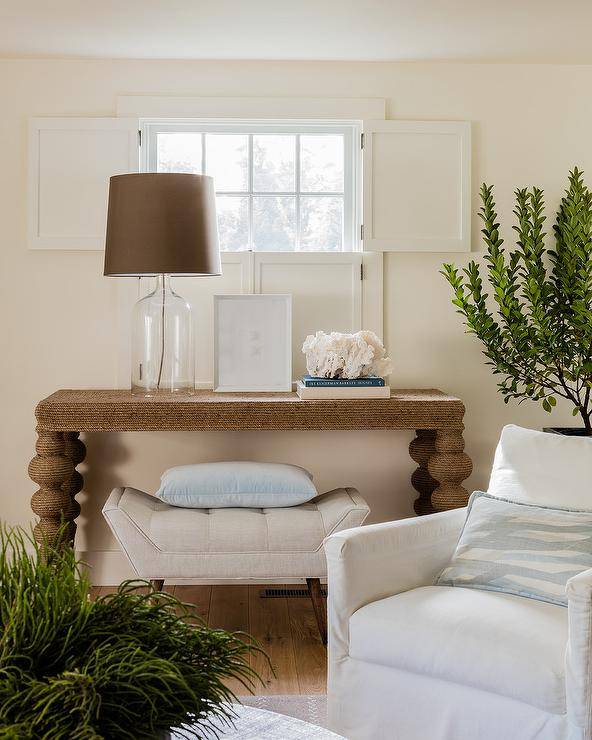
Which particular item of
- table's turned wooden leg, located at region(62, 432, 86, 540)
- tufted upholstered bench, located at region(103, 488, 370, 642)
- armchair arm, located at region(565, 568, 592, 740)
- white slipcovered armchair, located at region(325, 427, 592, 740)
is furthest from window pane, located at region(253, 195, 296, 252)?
armchair arm, located at region(565, 568, 592, 740)

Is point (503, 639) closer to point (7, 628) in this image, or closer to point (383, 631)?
point (383, 631)

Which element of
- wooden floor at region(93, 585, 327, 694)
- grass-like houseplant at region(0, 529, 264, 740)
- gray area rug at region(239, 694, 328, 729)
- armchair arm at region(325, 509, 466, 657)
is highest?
grass-like houseplant at region(0, 529, 264, 740)

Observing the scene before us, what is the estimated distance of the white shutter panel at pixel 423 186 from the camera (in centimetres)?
368

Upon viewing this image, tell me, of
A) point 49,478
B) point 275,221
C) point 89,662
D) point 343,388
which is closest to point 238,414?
point 343,388

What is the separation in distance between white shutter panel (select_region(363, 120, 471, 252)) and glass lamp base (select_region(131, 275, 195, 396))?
3.15 feet

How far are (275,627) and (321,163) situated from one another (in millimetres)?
2013

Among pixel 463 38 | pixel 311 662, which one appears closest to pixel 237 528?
pixel 311 662

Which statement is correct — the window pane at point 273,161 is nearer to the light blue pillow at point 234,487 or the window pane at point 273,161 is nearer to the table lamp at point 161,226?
the table lamp at point 161,226

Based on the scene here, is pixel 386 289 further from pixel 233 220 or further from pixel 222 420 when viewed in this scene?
pixel 222 420

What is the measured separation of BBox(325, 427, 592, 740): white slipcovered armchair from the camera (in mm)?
1885

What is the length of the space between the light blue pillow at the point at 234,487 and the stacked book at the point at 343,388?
12.8 inches

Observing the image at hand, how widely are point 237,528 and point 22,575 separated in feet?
6.23

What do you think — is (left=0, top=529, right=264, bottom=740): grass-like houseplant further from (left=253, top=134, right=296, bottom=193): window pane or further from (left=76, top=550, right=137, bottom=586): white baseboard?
(left=253, top=134, right=296, bottom=193): window pane

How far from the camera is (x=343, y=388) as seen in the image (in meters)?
3.28
